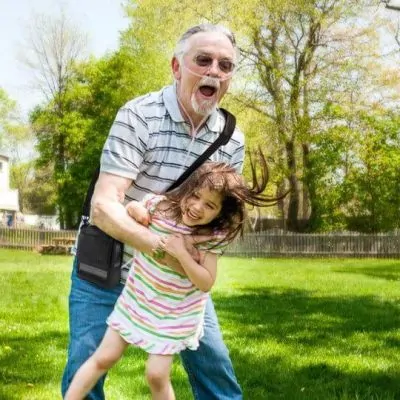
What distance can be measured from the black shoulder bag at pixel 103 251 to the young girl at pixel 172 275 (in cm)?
15

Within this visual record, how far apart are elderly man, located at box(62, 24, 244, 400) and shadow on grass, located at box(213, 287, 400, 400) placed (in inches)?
79.0

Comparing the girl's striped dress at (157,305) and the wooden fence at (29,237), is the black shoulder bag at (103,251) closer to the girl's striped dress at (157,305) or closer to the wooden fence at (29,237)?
the girl's striped dress at (157,305)

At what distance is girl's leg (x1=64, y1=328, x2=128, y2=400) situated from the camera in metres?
3.09


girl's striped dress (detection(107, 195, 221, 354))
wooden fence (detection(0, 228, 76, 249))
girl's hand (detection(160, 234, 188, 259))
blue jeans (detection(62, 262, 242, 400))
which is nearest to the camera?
girl's hand (detection(160, 234, 188, 259))

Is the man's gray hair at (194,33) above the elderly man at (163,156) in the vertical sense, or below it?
above

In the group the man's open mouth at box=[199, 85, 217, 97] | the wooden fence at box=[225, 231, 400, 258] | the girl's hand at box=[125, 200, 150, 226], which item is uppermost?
the man's open mouth at box=[199, 85, 217, 97]

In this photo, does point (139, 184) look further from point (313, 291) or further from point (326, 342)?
point (313, 291)

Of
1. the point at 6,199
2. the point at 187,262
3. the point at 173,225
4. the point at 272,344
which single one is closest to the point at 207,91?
the point at 173,225

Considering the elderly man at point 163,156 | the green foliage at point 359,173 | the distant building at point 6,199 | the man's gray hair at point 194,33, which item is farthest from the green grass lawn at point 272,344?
the distant building at point 6,199

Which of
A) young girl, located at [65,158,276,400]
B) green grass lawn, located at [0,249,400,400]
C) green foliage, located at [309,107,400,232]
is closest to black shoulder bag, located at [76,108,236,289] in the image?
young girl, located at [65,158,276,400]

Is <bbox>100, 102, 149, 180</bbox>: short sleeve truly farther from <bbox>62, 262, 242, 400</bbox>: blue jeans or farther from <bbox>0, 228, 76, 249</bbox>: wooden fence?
<bbox>0, 228, 76, 249</bbox>: wooden fence

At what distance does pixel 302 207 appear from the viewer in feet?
120

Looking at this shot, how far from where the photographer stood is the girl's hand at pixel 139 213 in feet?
9.89

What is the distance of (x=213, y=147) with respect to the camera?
329 cm
